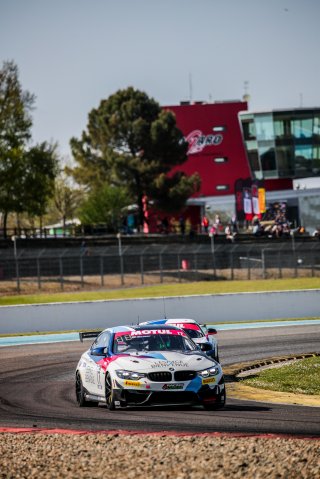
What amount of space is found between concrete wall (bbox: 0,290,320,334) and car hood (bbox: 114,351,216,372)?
19.3 meters

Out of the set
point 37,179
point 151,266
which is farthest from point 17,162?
point 151,266

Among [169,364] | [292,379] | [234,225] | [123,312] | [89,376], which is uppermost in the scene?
[234,225]

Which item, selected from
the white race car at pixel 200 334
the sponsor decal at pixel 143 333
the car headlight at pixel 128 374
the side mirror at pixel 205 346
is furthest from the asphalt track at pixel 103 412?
the side mirror at pixel 205 346

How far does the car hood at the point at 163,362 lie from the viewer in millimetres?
15180

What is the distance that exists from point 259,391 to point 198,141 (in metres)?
79.6

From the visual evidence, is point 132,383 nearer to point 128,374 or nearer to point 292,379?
point 128,374

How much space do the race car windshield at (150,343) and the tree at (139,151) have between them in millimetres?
68820

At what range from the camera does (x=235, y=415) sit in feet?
47.7

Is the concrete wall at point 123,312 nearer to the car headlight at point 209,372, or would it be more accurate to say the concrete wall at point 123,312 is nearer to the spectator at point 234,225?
the car headlight at point 209,372

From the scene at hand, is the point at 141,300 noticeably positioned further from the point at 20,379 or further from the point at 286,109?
the point at 286,109

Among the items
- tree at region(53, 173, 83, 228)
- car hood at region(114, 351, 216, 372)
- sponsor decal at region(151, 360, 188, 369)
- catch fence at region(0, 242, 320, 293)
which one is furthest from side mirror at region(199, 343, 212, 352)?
tree at region(53, 173, 83, 228)

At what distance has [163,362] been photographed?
50.2 ft

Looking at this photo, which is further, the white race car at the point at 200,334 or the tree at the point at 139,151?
the tree at the point at 139,151

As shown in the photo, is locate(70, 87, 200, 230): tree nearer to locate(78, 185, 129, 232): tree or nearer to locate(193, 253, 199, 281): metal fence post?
locate(78, 185, 129, 232): tree
